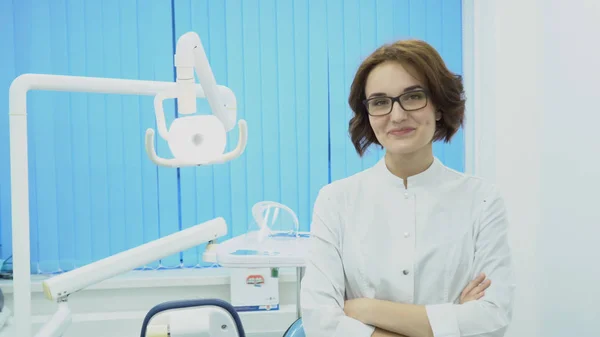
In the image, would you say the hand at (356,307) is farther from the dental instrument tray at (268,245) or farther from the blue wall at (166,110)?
the blue wall at (166,110)

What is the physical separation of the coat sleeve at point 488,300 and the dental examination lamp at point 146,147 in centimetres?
63

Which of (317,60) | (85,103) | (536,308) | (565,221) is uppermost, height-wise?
(317,60)

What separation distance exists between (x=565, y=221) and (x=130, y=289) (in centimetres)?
207

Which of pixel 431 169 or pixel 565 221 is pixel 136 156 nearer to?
pixel 431 169

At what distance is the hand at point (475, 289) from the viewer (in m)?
1.23

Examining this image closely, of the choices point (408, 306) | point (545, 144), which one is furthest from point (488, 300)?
point (545, 144)

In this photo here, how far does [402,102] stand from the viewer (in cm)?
125

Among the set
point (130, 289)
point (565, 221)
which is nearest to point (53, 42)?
point (130, 289)

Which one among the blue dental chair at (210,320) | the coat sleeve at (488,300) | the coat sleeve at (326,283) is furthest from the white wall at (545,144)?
the blue dental chair at (210,320)

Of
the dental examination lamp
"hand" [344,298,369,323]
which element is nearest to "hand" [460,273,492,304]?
"hand" [344,298,369,323]

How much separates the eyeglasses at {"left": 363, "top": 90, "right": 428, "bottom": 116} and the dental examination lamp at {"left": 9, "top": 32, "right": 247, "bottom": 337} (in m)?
0.32

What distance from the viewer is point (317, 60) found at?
2723 mm

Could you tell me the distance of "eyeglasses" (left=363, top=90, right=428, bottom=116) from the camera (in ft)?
4.08

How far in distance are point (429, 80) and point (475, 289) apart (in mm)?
512
